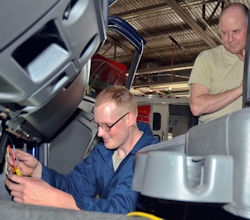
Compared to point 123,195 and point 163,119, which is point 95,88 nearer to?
point 123,195

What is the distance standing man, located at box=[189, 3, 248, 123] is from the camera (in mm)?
1690

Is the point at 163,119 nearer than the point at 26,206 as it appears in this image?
No

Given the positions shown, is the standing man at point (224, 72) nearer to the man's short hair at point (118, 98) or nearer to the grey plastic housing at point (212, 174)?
the man's short hair at point (118, 98)

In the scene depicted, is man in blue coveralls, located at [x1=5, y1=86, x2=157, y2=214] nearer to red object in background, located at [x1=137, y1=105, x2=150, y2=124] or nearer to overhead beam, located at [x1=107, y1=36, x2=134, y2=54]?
red object in background, located at [x1=137, y1=105, x2=150, y2=124]

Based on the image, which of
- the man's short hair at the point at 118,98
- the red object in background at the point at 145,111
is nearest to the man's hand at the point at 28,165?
the man's short hair at the point at 118,98

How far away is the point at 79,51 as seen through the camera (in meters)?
0.85

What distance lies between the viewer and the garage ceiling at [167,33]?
6750 mm

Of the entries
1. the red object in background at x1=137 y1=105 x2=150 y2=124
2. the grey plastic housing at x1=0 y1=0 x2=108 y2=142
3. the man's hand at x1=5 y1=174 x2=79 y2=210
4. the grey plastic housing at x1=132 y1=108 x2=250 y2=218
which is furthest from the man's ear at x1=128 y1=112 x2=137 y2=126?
the red object in background at x1=137 y1=105 x2=150 y2=124

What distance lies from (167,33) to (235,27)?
22.8 feet

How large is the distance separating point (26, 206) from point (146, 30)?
26.1 ft

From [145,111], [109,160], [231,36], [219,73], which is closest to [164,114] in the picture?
[145,111]

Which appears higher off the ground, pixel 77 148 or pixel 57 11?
pixel 57 11

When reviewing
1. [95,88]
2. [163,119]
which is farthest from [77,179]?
[163,119]

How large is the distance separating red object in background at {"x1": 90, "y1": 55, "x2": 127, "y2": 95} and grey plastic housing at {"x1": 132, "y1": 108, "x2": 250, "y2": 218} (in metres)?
1.66
